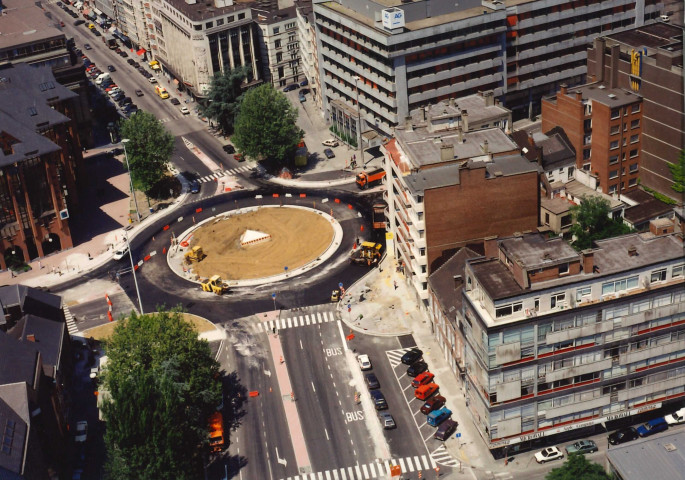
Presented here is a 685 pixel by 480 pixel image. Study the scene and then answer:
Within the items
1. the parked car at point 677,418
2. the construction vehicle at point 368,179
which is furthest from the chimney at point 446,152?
the parked car at point 677,418

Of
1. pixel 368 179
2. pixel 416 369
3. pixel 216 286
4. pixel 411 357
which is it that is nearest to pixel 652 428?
pixel 416 369

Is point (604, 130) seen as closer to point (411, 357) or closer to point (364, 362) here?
point (411, 357)

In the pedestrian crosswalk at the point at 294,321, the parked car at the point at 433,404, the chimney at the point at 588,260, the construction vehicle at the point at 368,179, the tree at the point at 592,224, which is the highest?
the chimney at the point at 588,260

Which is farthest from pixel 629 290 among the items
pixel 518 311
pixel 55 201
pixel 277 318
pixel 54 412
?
pixel 55 201

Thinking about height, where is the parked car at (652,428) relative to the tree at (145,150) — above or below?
below

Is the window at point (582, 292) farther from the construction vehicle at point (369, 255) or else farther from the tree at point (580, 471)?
the construction vehicle at point (369, 255)

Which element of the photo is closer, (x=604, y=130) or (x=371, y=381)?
(x=371, y=381)
